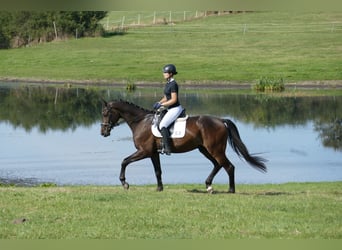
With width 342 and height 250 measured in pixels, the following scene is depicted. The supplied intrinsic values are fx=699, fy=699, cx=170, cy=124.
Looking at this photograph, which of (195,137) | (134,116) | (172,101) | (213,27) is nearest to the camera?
(172,101)

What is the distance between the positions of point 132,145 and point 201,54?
4022 centimetres

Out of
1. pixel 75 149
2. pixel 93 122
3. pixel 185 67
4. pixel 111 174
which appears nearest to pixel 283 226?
pixel 111 174

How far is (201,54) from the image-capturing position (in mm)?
65312

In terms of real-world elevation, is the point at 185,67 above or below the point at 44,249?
below

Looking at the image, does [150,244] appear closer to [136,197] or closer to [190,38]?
[136,197]

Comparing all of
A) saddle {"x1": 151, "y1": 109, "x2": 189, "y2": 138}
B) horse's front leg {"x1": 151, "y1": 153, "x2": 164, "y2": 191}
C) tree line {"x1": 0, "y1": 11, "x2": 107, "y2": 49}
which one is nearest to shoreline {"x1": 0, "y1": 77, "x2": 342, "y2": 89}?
tree line {"x1": 0, "y1": 11, "x2": 107, "y2": 49}

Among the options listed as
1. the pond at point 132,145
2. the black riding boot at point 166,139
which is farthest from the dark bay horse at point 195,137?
the pond at point 132,145

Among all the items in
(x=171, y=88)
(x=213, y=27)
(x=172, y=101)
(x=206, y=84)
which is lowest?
(x=206, y=84)

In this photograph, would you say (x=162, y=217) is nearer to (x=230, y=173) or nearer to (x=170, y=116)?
(x=170, y=116)

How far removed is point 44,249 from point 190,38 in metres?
69.5

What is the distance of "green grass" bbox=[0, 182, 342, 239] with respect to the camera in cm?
747

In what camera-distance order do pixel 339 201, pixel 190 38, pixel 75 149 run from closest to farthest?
pixel 339 201 < pixel 75 149 < pixel 190 38

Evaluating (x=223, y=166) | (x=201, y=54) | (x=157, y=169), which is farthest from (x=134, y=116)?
(x=201, y=54)

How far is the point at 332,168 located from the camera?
69.1 feet
